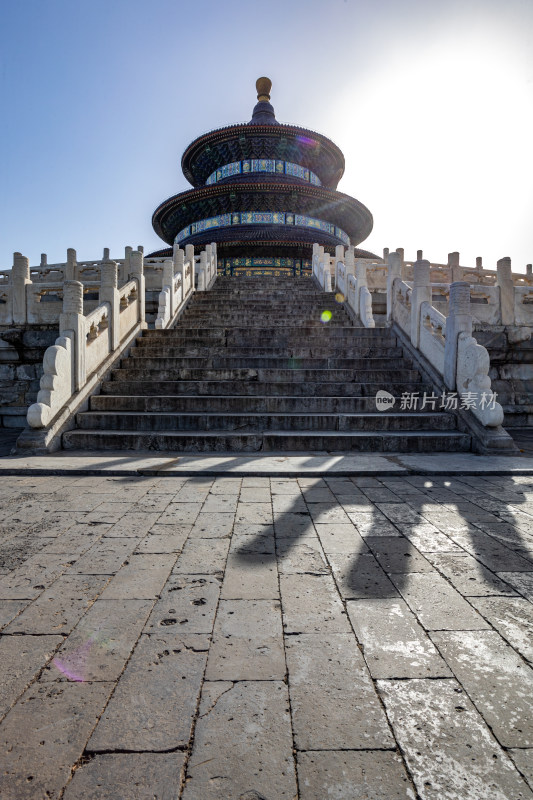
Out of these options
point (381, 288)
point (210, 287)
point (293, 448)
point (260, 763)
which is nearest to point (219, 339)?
point (293, 448)

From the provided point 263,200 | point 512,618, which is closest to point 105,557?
point 512,618

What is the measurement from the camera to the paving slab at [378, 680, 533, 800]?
1243mm

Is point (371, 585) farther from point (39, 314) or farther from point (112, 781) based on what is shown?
point (39, 314)

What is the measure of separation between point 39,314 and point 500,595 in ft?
34.5

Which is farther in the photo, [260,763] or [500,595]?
[500,595]

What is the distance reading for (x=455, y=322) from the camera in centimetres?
698

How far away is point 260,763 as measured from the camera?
1.32m

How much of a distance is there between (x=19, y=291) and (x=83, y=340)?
4.26 m

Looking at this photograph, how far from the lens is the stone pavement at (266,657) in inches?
51.1

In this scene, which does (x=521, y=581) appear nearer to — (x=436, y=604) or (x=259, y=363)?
(x=436, y=604)

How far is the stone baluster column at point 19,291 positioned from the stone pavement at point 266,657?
8.09 m

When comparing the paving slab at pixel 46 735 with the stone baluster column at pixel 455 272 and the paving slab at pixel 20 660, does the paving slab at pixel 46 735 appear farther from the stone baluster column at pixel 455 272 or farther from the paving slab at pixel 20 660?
the stone baluster column at pixel 455 272

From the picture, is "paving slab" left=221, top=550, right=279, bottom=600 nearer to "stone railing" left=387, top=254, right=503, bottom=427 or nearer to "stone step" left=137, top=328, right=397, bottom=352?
"stone railing" left=387, top=254, right=503, bottom=427

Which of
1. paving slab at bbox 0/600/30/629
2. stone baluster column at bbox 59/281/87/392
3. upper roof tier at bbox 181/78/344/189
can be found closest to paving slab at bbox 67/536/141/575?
paving slab at bbox 0/600/30/629
